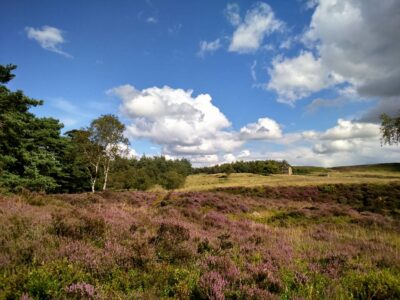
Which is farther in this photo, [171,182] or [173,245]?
[171,182]

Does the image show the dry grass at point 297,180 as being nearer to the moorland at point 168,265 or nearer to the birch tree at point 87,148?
the birch tree at point 87,148

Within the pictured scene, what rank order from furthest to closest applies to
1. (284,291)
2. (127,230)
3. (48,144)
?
(48,144), (127,230), (284,291)

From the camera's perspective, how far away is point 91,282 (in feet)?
14.0

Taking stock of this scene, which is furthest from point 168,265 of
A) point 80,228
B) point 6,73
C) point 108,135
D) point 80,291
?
point 108,135

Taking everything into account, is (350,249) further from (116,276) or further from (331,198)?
(331,198)

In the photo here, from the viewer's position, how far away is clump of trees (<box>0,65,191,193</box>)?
30594mm

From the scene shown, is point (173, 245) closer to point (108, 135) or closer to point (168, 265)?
point (168, 265)

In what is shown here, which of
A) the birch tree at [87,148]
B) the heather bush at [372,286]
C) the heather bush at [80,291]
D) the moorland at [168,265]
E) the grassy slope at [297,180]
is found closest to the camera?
the heather bush at [80,291]

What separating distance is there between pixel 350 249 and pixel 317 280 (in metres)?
3.56

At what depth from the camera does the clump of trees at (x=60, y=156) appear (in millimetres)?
30594

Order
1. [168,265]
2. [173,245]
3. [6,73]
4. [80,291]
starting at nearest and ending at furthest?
[80,291]
[168,265]
[173,245]
[6,73]

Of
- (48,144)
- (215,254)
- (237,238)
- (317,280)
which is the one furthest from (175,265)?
(48,144)

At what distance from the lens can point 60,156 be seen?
46.3m

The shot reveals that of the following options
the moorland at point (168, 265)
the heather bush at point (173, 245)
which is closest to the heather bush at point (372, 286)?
the moorland at point (168, 265)
